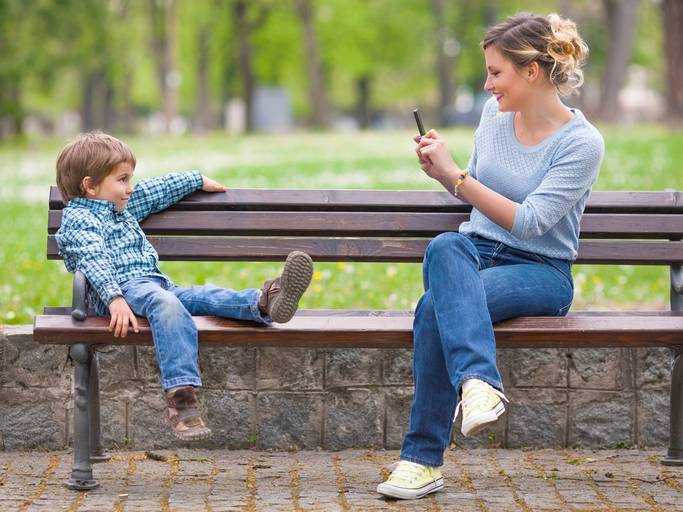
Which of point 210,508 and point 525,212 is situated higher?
point 525,212

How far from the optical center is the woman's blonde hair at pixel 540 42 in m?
4.14

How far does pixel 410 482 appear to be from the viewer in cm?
400

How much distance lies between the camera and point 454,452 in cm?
487

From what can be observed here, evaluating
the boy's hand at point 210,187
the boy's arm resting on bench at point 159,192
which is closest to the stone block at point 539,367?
the boy's hand at point 210,187

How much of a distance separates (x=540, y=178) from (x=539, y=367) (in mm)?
973

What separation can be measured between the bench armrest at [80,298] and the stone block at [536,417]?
5.76 ft

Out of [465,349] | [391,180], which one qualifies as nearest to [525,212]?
[465,349]

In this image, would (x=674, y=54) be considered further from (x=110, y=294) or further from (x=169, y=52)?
(x=169, y=52)

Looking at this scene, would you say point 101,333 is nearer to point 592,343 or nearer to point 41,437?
point 41,437

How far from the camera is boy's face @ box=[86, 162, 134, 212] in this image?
4223mm

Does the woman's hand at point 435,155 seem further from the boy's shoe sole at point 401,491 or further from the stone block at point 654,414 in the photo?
the stone block at point 654,414

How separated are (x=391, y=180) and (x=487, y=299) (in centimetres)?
1036

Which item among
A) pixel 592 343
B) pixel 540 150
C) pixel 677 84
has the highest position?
pixel 677 84

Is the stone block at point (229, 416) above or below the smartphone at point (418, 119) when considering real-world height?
below
